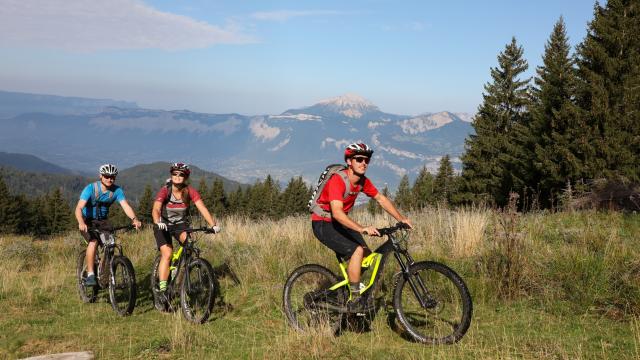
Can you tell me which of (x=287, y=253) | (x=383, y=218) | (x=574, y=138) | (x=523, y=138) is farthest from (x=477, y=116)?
(x=287, y=253)

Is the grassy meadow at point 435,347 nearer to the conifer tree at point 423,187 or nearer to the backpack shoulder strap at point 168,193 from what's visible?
Answer: the backpack shoulder strap at point 168,193

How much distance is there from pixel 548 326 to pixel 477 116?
43.3 m

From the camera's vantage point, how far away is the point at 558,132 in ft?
95.7

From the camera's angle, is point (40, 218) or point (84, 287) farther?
point (40, 218)

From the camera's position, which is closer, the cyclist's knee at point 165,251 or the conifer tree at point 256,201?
the cyclist's knee at point 165,251

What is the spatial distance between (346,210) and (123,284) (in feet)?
14.4

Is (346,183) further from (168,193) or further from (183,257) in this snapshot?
(168,193)

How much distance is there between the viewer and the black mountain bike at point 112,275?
765 cm

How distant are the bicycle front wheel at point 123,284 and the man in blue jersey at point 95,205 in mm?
717

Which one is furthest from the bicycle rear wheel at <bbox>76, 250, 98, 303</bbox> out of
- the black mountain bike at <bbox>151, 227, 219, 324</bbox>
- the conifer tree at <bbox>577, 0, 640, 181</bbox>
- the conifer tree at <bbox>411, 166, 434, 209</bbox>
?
the conifer tree at <bbox>411, 166, 434, 209</bbox>

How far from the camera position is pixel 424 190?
89188 millimetres

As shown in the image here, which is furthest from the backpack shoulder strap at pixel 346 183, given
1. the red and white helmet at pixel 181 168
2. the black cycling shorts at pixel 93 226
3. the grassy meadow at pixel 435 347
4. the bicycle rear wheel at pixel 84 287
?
the bicycle rear wheel at pixel 84 287

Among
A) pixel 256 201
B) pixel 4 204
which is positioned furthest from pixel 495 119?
pixel 4 204

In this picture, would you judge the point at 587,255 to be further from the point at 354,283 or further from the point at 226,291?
the point at 226,291
